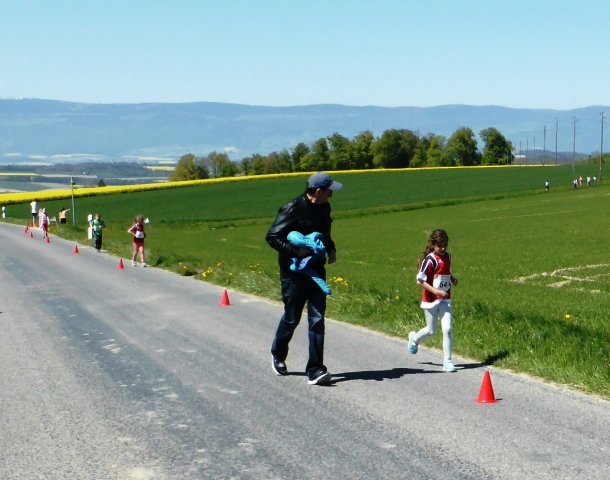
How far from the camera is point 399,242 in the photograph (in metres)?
41.0

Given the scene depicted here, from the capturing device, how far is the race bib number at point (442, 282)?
358 inches

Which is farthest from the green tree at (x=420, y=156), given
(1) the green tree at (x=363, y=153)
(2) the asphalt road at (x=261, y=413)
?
(2) the asphalt road at (x=261, y=413)

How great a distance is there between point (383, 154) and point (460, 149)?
17.6 metres

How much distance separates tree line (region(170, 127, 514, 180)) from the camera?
173 m

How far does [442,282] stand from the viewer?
910 centimetres

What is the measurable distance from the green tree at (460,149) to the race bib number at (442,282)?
168m

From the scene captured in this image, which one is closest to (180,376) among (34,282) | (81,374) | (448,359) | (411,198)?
(81,374)

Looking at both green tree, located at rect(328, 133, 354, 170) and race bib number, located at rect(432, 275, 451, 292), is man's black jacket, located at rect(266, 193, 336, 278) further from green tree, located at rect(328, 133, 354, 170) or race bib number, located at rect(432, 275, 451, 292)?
green tree, located at rect(328, 133, 354, 170)

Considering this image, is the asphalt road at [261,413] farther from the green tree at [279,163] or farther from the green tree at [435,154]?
the green tree at [279,163]

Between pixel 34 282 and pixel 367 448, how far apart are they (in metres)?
15.9

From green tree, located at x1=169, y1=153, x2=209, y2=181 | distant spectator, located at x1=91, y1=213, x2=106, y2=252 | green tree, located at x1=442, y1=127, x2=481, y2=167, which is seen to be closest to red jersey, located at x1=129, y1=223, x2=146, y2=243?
distant spectator, located at x1=91, y1=213, x2=106, y2=252

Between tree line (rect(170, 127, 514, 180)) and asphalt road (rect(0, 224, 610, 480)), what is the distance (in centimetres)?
15720

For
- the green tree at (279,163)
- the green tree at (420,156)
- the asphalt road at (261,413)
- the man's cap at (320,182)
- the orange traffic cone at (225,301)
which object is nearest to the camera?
the asphalt road at (261,413)

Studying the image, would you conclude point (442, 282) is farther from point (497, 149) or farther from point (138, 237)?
point (497, 149)
